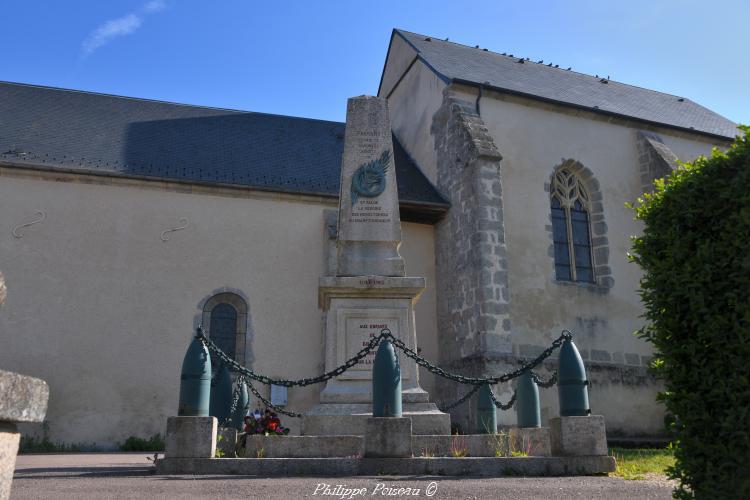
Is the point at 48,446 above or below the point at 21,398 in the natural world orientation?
below

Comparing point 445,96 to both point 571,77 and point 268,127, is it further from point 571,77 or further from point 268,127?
point 571,77

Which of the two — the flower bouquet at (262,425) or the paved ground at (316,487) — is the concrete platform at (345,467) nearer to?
the paved ground at (316,487)

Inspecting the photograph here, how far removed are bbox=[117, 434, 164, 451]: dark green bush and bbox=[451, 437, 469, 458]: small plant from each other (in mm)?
6794

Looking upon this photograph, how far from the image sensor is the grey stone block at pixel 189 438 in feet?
16.6

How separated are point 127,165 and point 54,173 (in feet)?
4.61

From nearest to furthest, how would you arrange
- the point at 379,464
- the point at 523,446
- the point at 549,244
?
the point at 379,464 < the point at 523,446 < the point at 549,244

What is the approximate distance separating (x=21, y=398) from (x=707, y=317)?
3.42 metres

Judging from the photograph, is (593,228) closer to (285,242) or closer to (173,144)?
(285,242)

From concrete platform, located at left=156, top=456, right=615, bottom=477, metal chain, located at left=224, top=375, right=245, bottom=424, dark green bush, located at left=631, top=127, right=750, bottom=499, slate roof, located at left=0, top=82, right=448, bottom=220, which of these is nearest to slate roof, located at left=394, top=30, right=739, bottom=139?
slate roof, located at left=0, top=82, right=448, bottom=220

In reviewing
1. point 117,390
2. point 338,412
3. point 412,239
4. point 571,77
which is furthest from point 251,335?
point 571,77

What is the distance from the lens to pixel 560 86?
17.4 meters

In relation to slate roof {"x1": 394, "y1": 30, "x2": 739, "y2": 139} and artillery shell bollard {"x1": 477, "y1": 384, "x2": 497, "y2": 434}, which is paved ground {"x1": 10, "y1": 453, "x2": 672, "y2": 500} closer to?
artillery shell bollard {"x1": 477, "y1": 384, "x2": 497, "y2": 434}

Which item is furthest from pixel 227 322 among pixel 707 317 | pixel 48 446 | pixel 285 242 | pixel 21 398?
pixel 21 398

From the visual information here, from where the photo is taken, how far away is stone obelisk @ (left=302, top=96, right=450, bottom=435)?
637 centimetres
